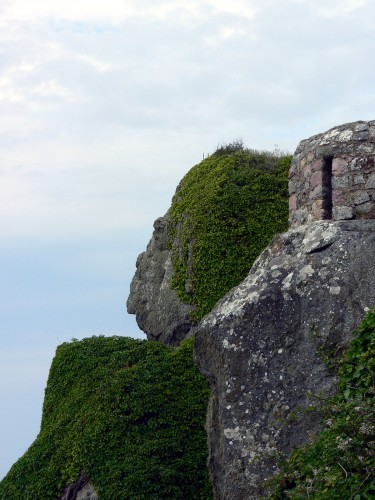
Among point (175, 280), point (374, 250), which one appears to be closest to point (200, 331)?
point (374, 250)

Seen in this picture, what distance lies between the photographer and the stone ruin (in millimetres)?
14297

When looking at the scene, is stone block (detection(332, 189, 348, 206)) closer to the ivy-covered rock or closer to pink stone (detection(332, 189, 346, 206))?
pink stone (detection(332, 189, 346, 206))

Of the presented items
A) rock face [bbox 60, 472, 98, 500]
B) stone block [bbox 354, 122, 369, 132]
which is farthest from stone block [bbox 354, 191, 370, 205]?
rock face [bbox 60, 472, 98, 500]

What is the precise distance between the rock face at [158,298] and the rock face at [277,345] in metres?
6.29

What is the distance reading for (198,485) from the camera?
1638cm

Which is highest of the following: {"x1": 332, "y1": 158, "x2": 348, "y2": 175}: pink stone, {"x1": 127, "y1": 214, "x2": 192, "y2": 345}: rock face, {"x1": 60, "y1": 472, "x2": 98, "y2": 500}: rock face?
{"x1": 332, "y1": 158, "x2": 348, "y2": 175}: pink stone

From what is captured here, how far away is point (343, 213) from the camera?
14352 mm

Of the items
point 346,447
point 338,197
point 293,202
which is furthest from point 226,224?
point 346,447

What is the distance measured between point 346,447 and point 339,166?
5.34m

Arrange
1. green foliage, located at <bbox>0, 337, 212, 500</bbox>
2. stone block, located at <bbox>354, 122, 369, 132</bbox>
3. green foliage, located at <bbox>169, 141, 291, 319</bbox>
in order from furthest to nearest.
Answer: green foliage, located at <bbox>169, 141, 291, 319</bbox>
green foliage, located at <bbox>0, 337, 212, 500</bbox>
stone block, located at <bbox>354, 122, 369, 132</bbox>

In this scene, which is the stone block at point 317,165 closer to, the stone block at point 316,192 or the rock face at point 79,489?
the stone block at point 316,192

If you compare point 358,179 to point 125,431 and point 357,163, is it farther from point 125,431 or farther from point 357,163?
point 125,431

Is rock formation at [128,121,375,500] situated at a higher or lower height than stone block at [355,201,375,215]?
lower

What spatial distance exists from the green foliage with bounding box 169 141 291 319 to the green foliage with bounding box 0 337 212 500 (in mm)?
1558
